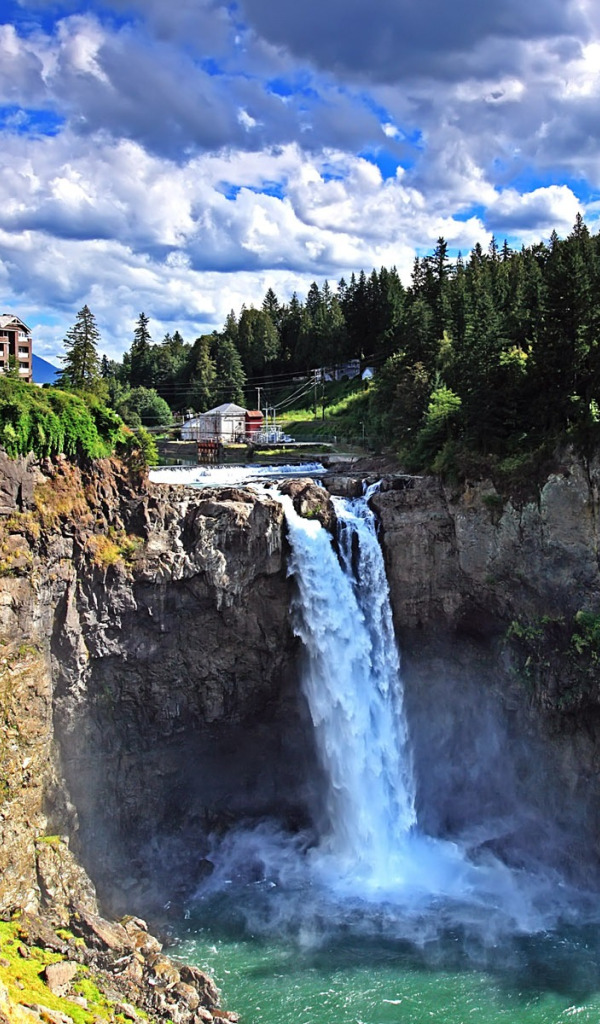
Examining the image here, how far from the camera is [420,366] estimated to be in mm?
55844

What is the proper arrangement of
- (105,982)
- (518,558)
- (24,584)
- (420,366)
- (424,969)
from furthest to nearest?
1. (420,366)
2. (518,558)
3. (24,584)
4. (424,969)
5. (105,982)

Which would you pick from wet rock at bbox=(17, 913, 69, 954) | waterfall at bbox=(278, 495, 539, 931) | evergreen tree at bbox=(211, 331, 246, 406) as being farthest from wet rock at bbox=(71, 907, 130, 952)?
evergreen tree at bbox=(211, 331, 246, 406)

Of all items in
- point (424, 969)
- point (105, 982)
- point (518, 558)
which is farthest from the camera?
point (518, 558)

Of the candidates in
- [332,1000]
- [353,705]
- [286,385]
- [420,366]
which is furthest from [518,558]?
[286,385]

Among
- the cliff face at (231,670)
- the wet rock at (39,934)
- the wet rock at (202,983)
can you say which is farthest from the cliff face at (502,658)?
the wet rock at (39,934)

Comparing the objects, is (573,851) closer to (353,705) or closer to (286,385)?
(353,705)

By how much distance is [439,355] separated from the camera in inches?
2296

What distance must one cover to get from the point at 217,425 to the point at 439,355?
67.3ft

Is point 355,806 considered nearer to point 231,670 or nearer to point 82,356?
point 231,670

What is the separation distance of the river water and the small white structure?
3060cm

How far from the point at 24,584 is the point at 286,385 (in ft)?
225

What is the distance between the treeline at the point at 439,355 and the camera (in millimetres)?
38719

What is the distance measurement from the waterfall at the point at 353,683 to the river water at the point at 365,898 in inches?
2.6

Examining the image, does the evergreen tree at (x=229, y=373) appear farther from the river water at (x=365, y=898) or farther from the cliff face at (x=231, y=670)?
the river water at (x=365, y=898)
